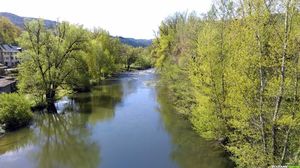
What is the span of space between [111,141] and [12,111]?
10133mm

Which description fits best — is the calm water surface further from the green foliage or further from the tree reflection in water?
the green foliage

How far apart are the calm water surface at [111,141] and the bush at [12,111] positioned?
1099 millimetres

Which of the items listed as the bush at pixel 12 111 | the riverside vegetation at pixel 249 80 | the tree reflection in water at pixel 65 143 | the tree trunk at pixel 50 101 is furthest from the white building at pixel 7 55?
the riverside vegetation at pixel 249 80

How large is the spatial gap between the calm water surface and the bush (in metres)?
1.10

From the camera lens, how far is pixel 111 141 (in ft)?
82.7

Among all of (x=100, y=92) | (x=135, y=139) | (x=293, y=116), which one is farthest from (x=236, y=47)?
(x=100, y=92)

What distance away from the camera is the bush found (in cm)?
2820

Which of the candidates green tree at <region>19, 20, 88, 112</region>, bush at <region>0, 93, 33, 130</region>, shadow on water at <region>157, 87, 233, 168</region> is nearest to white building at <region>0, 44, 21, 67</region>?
green tree at <region>19, 20, 88, 112</region>

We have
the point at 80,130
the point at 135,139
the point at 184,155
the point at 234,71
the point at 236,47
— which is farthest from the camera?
the point at 80,130

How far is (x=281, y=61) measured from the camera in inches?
547

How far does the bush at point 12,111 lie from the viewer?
28.2 meters

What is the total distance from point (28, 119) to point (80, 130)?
18.9 feet

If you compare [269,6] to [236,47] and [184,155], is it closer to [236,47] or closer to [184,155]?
[236,47]

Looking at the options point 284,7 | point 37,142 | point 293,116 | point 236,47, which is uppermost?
point 284,7
